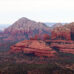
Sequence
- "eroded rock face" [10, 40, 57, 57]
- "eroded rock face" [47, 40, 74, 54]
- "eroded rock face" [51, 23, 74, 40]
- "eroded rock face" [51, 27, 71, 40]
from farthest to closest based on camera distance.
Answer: "eroded rock face" [51, 23, 74, 40]
"eroded rock face" [51, 27, 71, 40]
"eroded rock face" [47, 40, 74, 54]
"eroded rock face" [10, 40, 57, 57]

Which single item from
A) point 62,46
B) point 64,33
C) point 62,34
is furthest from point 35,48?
point 64,33

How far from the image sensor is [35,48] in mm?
128500

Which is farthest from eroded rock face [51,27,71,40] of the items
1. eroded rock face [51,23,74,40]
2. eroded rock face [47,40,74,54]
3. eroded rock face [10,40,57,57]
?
eroded rock face [10,40,57,57]

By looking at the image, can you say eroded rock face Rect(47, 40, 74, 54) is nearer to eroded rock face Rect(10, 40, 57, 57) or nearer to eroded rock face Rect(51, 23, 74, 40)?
eroded rock face Rect(51, 23, 74, 40)

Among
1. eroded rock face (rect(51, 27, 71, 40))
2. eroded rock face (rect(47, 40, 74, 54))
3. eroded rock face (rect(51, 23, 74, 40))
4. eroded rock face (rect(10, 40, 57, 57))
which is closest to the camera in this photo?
eroded rock face (rect(10, 40, 57, 57))

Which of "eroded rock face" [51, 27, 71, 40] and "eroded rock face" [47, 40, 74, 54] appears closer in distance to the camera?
"eroded rock face" [47, 40, 74, 54]

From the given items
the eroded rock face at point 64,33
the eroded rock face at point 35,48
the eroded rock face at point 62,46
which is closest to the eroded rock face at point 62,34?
the eroded rock face at point 64,33

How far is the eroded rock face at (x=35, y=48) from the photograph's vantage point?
125100 millimetres

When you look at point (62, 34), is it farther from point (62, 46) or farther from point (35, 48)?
point (35, 48)

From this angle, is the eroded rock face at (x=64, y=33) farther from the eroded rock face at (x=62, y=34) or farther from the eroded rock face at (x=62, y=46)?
the eroded rock face at (x=62, y=46)

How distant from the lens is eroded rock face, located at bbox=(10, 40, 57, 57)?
125100 mm

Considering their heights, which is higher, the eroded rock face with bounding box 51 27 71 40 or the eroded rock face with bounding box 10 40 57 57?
the eroded rock face with bounding box 51 27 71 40

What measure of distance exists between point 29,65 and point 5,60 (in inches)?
841

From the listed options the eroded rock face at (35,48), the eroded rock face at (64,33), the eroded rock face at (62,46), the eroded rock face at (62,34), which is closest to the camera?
the eroded rock face at (35,48)
